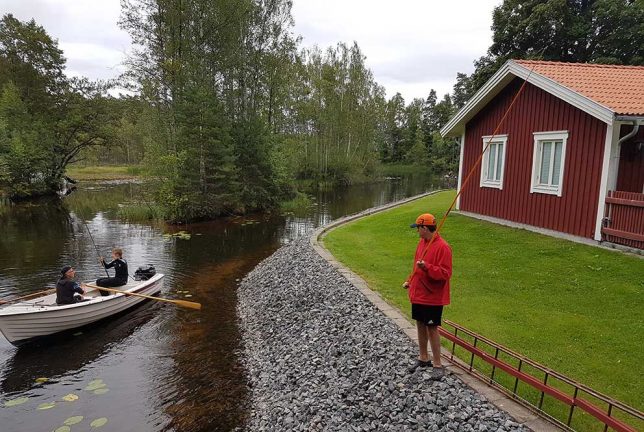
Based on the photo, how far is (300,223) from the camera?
25.9 meters

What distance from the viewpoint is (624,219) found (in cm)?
1027

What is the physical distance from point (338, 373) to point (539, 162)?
1019 cm

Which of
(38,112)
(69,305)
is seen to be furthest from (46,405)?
(38,112)

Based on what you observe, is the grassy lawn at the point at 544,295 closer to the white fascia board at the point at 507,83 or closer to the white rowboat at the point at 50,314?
the white fascia board at the point at 507,83

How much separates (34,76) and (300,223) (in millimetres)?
31849

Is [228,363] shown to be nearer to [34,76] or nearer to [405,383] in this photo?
[405,383]

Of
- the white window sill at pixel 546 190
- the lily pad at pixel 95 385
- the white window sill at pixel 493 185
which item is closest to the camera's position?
the lily pad at pixel 95 385

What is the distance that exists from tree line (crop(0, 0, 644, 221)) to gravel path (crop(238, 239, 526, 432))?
1513 centimetres

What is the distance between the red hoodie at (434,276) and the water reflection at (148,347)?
3.85 m

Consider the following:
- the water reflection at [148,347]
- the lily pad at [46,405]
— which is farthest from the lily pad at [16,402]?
the lily pad at [46,405]

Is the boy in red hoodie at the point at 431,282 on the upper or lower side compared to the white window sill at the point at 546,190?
lower

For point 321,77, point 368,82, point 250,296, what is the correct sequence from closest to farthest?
point 250,296
point 321,77
point 368,82

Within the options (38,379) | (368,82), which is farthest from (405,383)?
(368,82)

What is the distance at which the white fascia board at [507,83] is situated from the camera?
10344 mm
